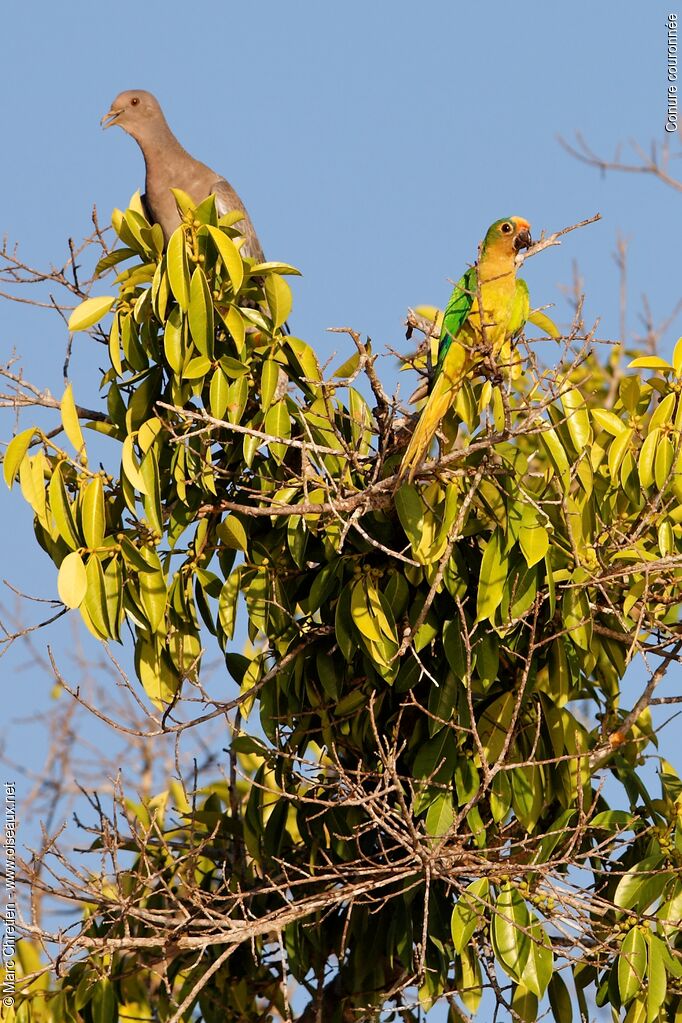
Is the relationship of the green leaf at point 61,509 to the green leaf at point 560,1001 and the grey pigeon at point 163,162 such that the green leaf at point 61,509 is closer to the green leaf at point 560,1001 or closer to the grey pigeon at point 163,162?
the green leaf at point 560,1001

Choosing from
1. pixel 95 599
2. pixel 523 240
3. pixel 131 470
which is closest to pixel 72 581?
pixel 95 599

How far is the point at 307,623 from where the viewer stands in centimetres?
348

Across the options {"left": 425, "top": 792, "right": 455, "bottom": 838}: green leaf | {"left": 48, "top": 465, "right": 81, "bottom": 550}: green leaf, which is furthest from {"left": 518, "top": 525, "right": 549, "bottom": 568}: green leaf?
{"left": 48, "top": 465, "right": 81, "bottom": 550}: green leaf

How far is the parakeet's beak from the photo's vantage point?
3.90 metres

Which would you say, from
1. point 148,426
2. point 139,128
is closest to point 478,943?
point 148,426

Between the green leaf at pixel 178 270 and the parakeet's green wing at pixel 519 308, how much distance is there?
0.99 meters

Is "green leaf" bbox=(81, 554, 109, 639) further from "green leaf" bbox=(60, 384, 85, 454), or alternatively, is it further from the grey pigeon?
the grey pigeon

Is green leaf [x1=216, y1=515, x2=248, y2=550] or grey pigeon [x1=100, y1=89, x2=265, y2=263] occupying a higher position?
grey pigeon [x1=100, y1=89, x2=265, y2=263]

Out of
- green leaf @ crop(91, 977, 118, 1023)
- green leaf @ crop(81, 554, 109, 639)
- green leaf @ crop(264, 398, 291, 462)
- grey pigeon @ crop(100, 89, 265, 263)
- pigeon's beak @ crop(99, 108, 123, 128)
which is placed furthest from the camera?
A: pigeon's beak @ crop(99, 108, 123, 128)

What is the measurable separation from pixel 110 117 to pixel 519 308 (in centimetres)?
243

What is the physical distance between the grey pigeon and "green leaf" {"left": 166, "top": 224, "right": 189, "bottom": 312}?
1.82 m

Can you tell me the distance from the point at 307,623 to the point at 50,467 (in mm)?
819

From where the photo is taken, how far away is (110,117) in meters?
5.26

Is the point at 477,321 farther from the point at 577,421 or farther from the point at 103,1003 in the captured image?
the point at 103,1003
